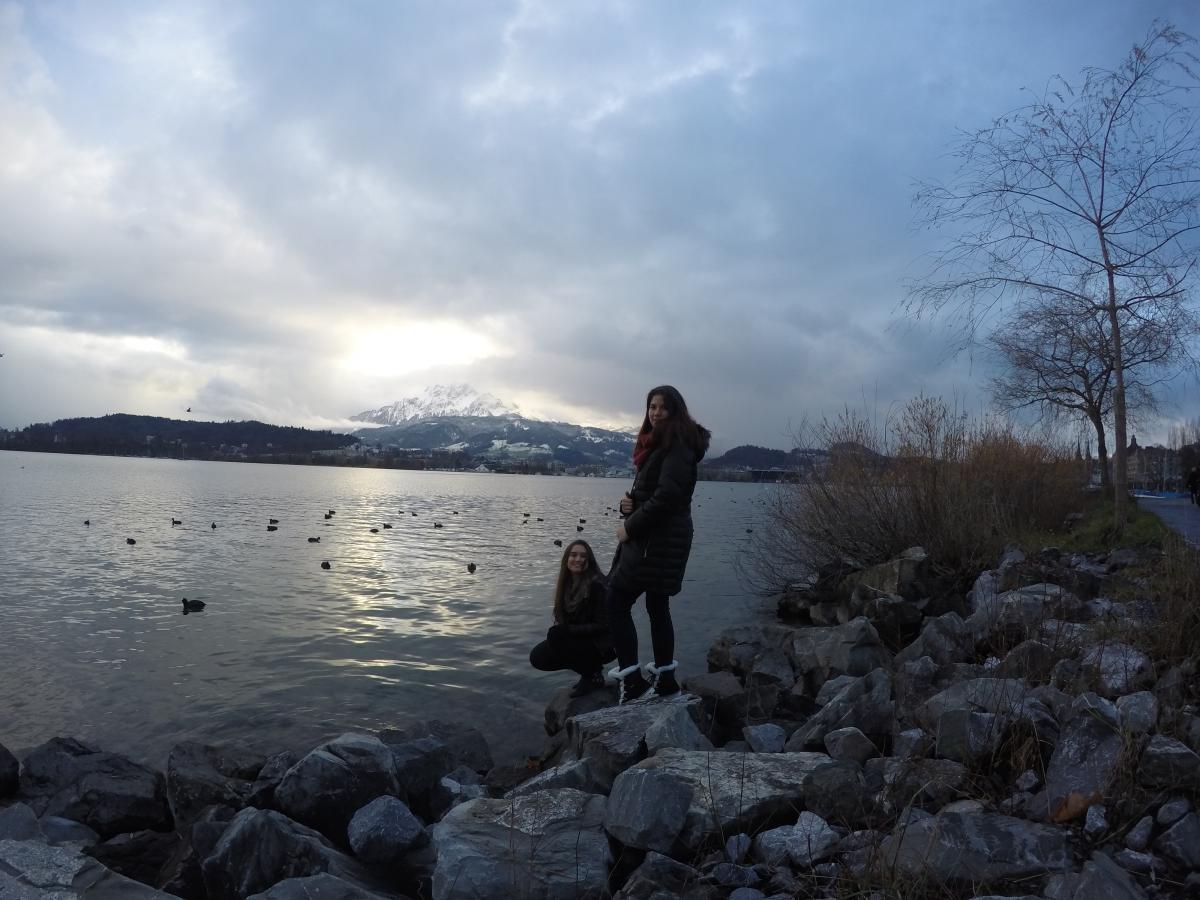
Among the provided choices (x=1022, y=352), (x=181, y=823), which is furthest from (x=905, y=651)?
(x=1022, y=352)

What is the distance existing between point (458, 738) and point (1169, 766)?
5.76 m

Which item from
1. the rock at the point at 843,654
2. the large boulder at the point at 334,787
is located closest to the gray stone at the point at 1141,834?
the large boulder at the point at 334,787

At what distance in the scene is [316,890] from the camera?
144 inches

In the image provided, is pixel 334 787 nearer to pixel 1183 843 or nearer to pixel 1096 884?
pixel 1096 884

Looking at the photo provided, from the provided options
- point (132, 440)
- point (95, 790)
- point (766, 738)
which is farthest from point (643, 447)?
point (132, 440)

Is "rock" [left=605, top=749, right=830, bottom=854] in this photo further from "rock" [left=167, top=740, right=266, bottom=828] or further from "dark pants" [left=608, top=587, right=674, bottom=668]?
"rock" [left=167, top=740, right=266, bottom=828]

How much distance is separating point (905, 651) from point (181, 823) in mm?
6754

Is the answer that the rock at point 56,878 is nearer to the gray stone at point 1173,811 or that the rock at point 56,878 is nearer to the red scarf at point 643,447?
the red scarf at point 643,447

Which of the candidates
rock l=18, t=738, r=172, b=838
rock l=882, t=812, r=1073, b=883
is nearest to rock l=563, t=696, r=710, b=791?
rock l=882, t=812, r=1073, b=883

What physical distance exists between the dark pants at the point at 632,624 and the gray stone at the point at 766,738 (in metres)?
1.07

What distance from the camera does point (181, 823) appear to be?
5430mm

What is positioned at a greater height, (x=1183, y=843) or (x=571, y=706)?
(x=1183, y=843)

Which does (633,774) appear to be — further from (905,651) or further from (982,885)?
(905,651)

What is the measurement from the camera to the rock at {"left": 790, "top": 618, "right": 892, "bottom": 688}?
7.86 metres
